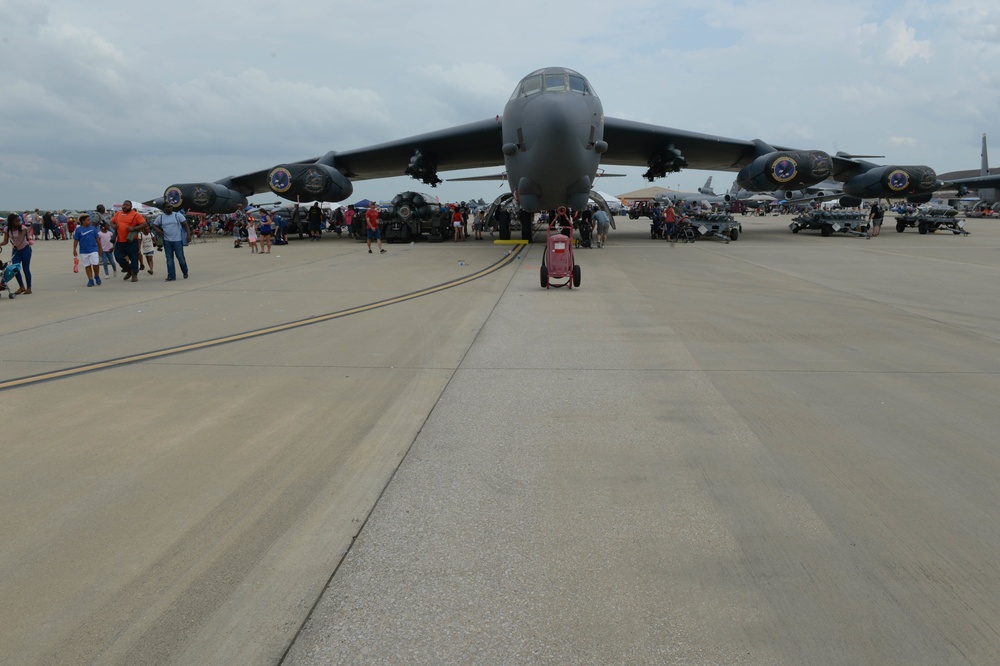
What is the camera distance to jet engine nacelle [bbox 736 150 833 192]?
76.6 ft

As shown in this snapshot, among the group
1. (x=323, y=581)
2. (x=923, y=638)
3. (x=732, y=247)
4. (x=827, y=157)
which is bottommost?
(x=923, y=638)

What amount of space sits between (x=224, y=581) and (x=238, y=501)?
78 cm

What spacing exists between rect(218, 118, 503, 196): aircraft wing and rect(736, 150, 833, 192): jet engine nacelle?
9.65 metres

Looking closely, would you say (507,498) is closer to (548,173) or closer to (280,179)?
(548,173)

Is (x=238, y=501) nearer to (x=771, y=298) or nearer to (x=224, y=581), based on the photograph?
(x=224, y=581)

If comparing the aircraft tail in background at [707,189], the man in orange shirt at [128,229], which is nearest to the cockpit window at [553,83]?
the man in orange shirt at [128,229]

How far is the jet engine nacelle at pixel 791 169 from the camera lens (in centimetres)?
2336

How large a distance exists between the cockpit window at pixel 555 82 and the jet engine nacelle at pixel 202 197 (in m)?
17.3

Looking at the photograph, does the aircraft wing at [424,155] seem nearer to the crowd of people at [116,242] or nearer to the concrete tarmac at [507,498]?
the crowd of people at [116,242]

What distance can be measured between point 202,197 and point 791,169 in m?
22.8

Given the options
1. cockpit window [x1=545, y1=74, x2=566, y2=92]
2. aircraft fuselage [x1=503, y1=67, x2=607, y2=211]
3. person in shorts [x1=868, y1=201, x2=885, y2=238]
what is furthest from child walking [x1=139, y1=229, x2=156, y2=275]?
person in shorts [x1=868, y1=201, x2=885, y2=238]

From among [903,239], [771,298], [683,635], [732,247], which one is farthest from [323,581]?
[903,239]

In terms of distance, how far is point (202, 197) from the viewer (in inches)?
1072

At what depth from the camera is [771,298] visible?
1055 centimetres
